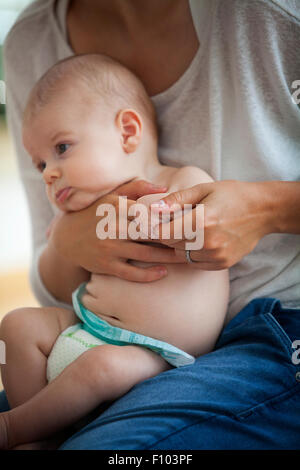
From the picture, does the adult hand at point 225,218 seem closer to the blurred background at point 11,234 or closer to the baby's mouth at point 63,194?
the baby's mouth at point 63,194

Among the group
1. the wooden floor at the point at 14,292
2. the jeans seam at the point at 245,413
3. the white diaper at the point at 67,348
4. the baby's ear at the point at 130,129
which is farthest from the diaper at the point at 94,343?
the wooden floor at the point at 14,292

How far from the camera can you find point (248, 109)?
0.74 m

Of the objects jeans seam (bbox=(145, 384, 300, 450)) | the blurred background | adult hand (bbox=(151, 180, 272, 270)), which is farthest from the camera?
the blurred background

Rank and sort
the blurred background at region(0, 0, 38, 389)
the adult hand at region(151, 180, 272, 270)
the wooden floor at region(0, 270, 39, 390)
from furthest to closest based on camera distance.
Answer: the blurred background at region(0, 0, 38, 389) → the wooden floor at region(0, 270, 39, 390) → the adult hand at region(151, 180, 272, 270)

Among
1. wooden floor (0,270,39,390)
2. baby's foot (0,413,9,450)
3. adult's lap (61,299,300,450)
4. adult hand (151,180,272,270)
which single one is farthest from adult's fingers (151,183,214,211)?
wooden floor (0,270,39,390)

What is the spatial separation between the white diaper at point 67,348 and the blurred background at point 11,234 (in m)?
1.28

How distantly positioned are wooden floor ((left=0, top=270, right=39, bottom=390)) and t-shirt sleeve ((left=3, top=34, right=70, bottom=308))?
91 centimetres

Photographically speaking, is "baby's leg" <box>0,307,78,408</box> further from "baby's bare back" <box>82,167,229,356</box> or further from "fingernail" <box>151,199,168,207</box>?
"fingernail" <box>151,199,168,207</box>

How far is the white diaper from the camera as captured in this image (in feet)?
2.26

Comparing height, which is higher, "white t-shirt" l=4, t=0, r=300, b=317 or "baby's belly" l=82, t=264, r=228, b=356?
"white t-shirt" l=4, t=0, r=300, b=317

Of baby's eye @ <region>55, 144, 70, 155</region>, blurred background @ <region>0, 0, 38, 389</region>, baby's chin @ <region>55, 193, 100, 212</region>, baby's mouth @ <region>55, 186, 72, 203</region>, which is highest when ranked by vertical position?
baby's eye @ <region>55, 144, 70, 155</region>

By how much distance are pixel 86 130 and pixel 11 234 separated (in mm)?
1975

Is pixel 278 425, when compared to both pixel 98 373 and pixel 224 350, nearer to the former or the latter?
pixel 224 350

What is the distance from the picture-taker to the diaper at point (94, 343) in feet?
2.19
